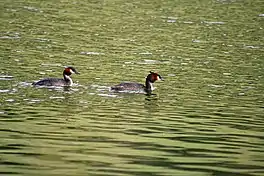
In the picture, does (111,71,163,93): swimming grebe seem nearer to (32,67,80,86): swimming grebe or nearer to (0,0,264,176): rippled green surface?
(0,0,264,176): rippled green surface

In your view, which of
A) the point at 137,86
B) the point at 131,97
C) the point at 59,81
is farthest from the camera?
the point at 59,81

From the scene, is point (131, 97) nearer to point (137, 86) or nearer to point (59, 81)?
point (137, 86)

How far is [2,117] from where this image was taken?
2019 cm

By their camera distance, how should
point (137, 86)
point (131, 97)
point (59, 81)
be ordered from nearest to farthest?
point (131, 97) → point (137, 86) → point (59, 81)

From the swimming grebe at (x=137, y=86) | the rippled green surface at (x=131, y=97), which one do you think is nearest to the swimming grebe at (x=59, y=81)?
the rippled green surface at (x=131, y=97)

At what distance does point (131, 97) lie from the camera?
2534 cm

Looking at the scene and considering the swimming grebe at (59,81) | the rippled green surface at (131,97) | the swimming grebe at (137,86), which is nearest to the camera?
the rippled green surface at (131,97)

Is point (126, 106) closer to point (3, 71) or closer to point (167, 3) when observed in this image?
point (3, 71)

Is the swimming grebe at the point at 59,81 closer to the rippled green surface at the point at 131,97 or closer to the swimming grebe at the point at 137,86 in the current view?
the rippled green surface at the point at 131,97

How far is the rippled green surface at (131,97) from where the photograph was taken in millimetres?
15695

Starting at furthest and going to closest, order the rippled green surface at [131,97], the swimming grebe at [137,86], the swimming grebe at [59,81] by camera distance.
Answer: the swimming grebe at [59,81], the swimming grebe at [137,86], the rippled green surface at [131,97]

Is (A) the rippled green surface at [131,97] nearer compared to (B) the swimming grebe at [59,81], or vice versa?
(A) the rippled green surface at [131,97]

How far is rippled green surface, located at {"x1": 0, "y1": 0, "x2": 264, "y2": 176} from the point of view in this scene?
1570cm

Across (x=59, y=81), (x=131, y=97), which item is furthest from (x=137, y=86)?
(x=59, y=81)
